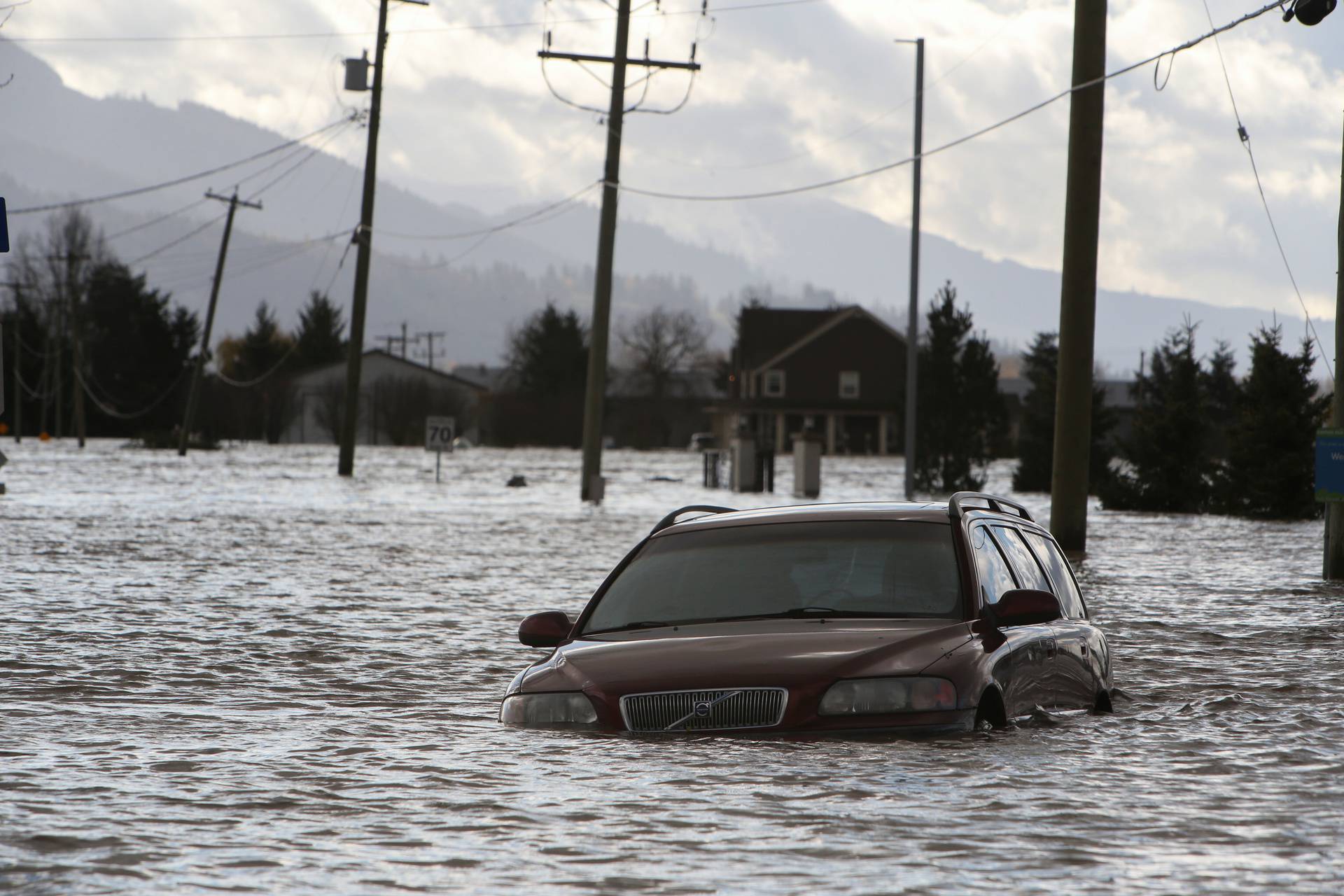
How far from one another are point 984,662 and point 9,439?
Result: 355ft

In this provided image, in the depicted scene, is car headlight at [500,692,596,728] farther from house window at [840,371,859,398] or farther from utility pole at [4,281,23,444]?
house window at [840,371,859,398]

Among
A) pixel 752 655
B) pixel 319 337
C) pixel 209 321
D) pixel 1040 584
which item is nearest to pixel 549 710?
pixel 752 655

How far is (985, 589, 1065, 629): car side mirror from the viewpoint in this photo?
8039 mm

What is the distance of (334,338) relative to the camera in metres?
160

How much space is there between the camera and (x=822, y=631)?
8.02 meters

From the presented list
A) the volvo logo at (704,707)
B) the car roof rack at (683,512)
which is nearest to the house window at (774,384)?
the car roof rack at (683,512)

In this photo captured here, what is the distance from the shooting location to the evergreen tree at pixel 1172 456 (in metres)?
36.4

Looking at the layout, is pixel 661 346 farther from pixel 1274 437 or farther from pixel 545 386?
pixel 1274 437

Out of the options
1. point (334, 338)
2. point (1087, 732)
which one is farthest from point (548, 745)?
point (334, 338)

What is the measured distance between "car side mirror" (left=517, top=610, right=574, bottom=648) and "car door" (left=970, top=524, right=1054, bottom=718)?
6.17ft

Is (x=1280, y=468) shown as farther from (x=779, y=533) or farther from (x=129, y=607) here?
(x=779, y=533)

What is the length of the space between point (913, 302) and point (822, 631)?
30.1m

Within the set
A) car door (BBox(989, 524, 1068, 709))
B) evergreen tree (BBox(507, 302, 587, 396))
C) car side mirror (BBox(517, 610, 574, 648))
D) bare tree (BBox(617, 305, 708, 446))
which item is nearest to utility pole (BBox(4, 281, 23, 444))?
evergreen tree (BBox(507, 302, 587, 396))

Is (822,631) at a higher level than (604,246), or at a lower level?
lower
